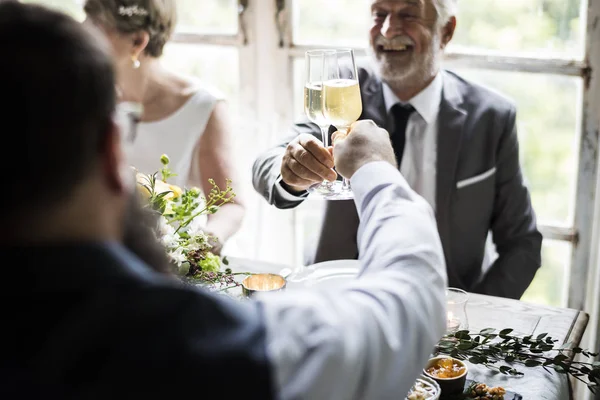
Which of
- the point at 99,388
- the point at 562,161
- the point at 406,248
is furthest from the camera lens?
the point at 562,161

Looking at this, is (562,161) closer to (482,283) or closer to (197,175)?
(482,283)

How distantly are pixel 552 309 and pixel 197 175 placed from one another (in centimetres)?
138

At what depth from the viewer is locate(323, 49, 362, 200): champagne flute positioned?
5.00 feet

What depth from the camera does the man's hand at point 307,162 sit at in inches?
61.7

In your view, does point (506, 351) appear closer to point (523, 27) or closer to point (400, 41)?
point (400, 41)

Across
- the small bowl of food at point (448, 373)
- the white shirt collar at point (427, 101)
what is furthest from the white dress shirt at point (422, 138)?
the small bowl of food at point (448, 373)

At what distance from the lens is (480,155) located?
218cm

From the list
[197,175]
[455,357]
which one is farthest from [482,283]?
[197,175]

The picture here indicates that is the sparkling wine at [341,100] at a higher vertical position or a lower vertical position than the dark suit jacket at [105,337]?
higher

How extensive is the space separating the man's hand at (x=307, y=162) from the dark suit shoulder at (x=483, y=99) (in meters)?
0.79

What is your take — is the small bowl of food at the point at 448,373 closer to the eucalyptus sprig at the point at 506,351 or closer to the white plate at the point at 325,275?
the eucalyptus sprig at the point at 506,351

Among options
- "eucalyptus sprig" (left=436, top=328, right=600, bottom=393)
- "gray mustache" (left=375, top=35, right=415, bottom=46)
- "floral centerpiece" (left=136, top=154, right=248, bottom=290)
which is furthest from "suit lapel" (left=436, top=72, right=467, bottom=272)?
"floral centerpiece" (left=136, top=154, right=248, bottom=290)

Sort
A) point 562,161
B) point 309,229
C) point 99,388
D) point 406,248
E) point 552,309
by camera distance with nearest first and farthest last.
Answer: point 99,388, point 406,248, point 552,309, point 562,161, point 309,229

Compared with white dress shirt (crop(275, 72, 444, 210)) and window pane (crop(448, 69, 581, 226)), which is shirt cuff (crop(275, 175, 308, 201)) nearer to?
white dress shirt (crop(275, 72, 444, 210))
